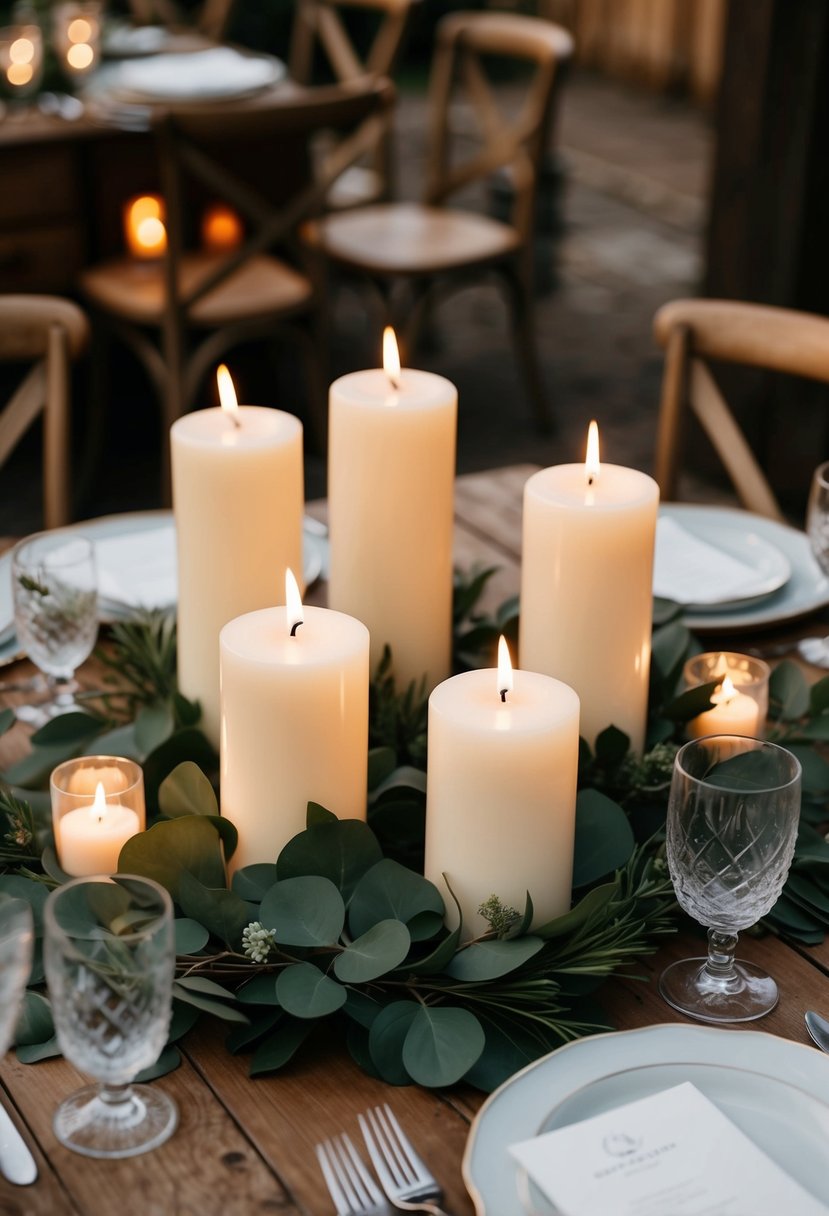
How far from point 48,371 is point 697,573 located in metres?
0.81

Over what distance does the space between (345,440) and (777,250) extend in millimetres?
2313

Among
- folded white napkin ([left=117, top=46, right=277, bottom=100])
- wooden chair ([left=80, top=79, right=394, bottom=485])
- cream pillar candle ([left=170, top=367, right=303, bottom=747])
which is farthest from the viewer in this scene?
folded white napkin ([left=117, top=46, right=277, bottom=100])

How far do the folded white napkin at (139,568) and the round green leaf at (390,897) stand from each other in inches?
17.4

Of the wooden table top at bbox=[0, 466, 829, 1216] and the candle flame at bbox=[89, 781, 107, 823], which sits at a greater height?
the candle flame at bbox=[89, 781, 107, 823]

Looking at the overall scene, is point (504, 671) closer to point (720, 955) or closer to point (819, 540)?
point (720, 955)

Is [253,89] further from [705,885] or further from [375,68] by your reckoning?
[705,885]

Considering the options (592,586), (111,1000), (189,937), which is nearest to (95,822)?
(189,937)

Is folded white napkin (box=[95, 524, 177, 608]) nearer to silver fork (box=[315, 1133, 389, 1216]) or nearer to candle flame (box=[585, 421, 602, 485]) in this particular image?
candle flame (box=[585, 421, 602, 485])

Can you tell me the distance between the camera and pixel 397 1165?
2.43 feet

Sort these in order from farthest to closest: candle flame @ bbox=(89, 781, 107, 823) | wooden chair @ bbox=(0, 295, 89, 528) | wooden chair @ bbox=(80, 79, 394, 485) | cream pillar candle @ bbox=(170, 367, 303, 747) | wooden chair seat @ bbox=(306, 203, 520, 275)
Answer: wooden chair seat @ bbox=(306, 203, 520, 275)
wooden chair @ bbox=(80, 79, 394, 485)
wooden chair @ bbox=(0, 295, 89, 528)
cream pillar candle @ bbox=(170, 367, 303, 747)
candle flame @ bbox=(89, 781, 107, 823)

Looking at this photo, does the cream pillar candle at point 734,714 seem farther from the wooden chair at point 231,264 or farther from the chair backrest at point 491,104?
the chair backrest at point 491,104

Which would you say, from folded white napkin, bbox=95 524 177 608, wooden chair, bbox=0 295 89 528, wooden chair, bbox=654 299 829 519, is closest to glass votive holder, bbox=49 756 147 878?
folded white napkin, bbox=95 524 177 608

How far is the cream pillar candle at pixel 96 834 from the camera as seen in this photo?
0.91 meters

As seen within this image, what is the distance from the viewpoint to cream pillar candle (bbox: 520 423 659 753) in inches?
38.0
